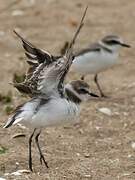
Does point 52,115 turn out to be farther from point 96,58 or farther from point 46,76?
point 96,58

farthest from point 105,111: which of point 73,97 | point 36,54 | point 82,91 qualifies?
point 36,54

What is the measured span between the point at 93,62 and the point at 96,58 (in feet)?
0.27

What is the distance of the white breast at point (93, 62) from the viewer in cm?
1045

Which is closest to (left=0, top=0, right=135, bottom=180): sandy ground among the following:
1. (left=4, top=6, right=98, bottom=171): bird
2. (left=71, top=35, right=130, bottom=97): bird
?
(left=71, top=35, right=130, bottom=97): bird

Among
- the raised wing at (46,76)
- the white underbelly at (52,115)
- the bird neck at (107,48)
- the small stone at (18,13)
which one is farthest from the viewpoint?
the small stone at (18,13)

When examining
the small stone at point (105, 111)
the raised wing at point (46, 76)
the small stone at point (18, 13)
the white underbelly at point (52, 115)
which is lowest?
the small stone at point (105, 111)

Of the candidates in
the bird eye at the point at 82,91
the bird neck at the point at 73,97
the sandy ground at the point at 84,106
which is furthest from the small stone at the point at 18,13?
the bird neck at the point at 73,97

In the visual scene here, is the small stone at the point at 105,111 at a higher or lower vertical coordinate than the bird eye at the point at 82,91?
lower

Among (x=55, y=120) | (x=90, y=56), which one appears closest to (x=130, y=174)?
(x=55, y=120)

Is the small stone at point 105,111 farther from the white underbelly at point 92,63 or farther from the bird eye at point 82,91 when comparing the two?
the bird eye at point 82,91

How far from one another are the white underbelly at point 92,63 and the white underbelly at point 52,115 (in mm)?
3362

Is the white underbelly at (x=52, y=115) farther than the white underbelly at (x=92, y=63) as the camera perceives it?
No

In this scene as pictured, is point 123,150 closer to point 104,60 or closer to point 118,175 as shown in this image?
point 118,175

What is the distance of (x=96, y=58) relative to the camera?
418 inches
